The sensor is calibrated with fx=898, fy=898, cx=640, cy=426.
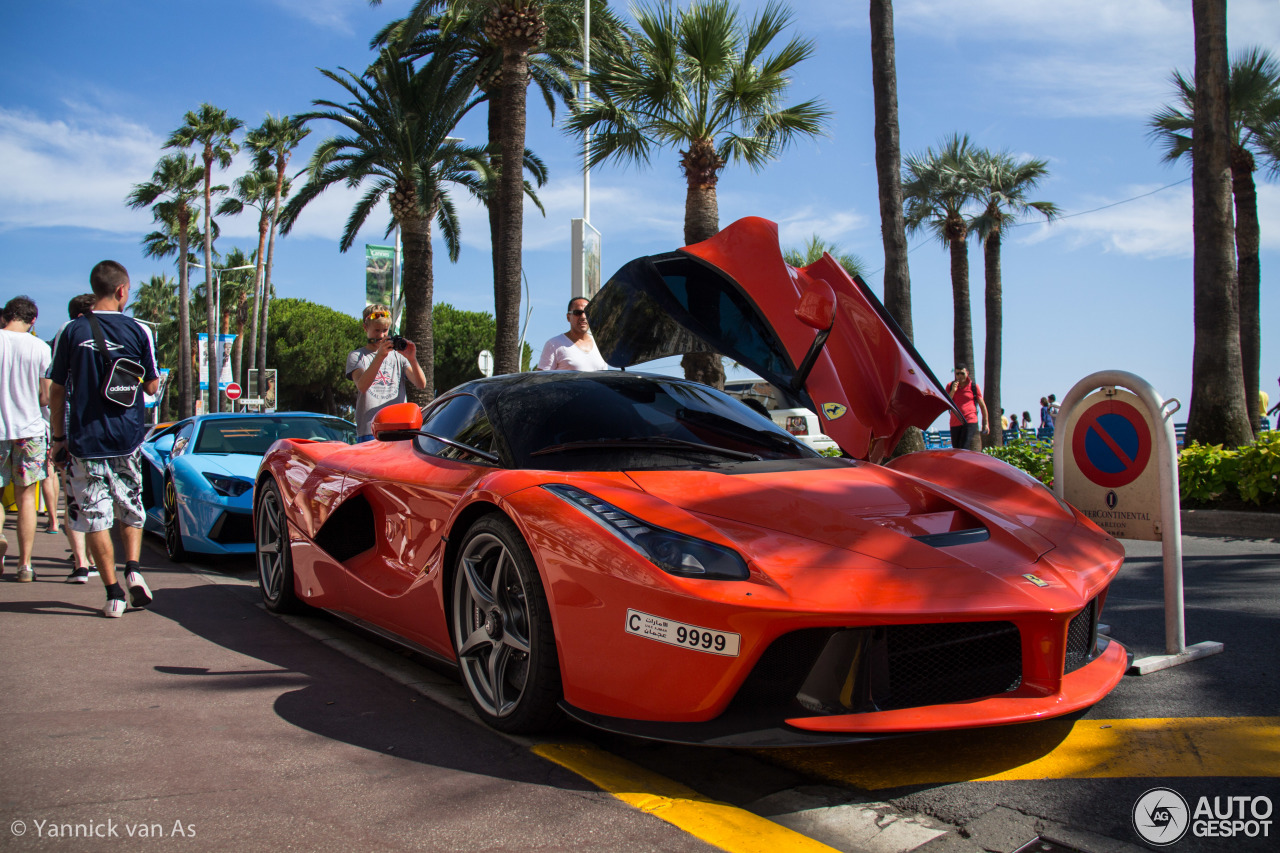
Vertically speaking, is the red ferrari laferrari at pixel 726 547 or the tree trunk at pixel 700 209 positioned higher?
the tree trunk at pixel 700 209

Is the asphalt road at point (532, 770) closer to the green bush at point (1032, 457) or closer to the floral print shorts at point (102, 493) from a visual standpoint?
the floral print shorts at point (102, 493)

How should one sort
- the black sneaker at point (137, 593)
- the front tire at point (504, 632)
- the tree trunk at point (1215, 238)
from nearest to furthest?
the front tire at point (504, 632), the black sneaker at point (137, 593), the tree trunk at point (1215, 238)

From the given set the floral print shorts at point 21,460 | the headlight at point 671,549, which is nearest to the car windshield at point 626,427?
the headlight at point 671,549

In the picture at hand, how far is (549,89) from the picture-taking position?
2017cm

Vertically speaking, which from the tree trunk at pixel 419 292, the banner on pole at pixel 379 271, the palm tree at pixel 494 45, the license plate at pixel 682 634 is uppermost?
the palm tree at pixel 494 45

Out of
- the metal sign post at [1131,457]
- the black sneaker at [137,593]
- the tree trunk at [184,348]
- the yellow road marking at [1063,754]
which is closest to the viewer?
the yellow road marking at [1063,754]

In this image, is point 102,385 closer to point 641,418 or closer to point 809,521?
point 641,418

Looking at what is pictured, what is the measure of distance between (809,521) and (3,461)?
5769 mm

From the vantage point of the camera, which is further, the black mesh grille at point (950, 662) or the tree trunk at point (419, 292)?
the tree trunk at point (419, 292)

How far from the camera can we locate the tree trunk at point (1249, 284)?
635 inches

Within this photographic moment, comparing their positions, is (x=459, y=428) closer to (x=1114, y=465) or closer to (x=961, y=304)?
(x=1114, y=465)

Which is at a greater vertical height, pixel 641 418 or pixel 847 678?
pixel 641 418

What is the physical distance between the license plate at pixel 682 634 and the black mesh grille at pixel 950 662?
410 mm

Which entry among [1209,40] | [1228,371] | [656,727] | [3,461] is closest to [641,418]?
[656,727]
